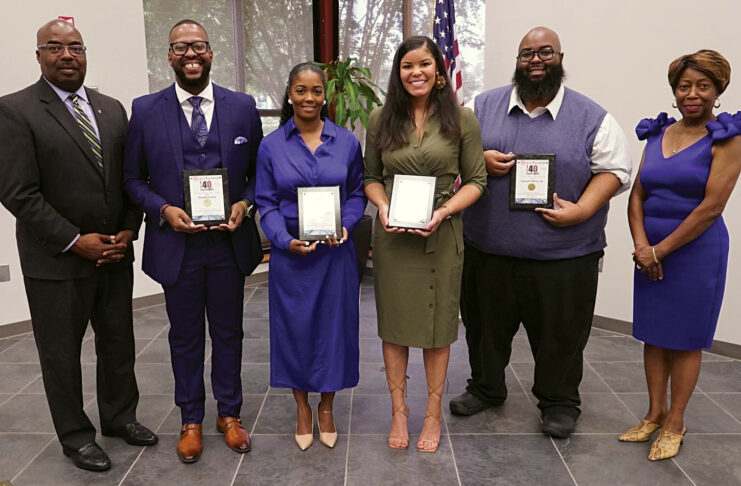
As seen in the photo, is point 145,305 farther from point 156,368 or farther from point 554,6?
point 554,6

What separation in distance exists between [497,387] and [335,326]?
99 centimetres

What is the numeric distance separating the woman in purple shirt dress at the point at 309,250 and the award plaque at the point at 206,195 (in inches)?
6.4

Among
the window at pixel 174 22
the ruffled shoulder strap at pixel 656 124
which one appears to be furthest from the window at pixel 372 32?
the ruffled shoulder strap at pixel 656 124

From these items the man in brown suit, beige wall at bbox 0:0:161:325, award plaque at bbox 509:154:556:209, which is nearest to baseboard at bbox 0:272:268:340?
beige wall at bbox 0:0:161:325

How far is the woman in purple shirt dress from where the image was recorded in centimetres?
232

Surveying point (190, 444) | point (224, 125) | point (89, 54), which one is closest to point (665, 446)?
point (190, 444)

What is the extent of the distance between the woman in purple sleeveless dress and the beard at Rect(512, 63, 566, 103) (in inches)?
16.4

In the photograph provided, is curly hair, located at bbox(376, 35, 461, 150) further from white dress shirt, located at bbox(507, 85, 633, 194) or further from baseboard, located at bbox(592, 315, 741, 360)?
baseboard, located at bbox(592, 315, 741, 360)

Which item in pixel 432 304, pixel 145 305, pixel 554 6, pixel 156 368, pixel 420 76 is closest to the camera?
pixel 420 76

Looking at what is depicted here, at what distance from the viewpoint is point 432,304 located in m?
2.41

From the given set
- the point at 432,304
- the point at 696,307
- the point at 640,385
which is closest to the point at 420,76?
the point at 432,304

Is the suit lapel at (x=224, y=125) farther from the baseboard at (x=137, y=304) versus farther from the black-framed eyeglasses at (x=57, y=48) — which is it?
the baseboard at (x=137, y=304)

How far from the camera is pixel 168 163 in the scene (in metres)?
2.29

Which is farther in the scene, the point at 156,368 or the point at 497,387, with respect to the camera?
the point at 156,368
